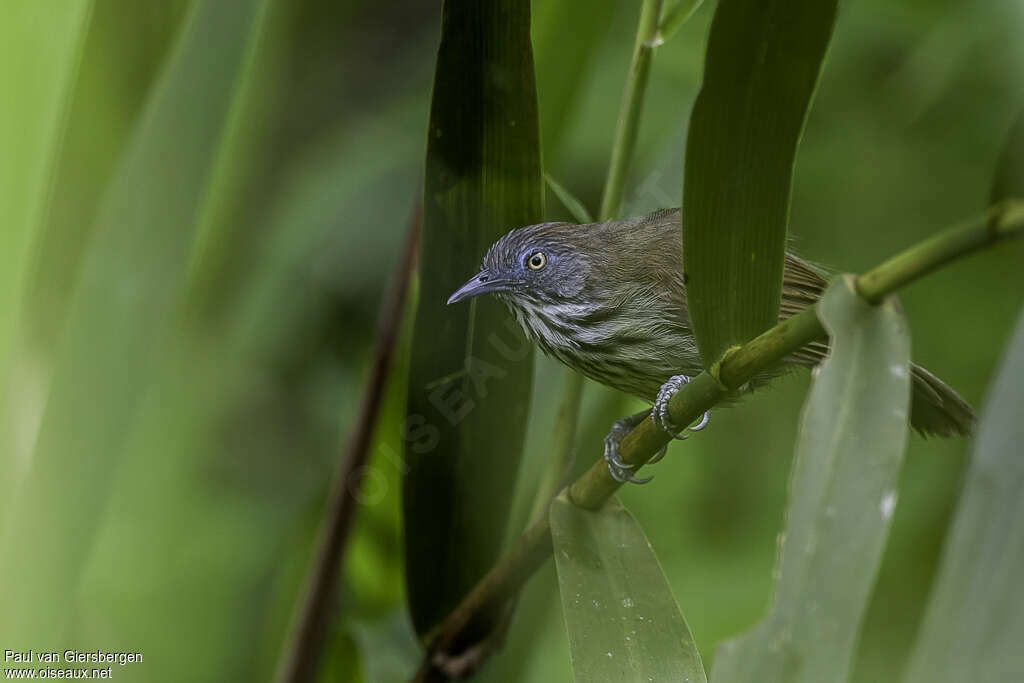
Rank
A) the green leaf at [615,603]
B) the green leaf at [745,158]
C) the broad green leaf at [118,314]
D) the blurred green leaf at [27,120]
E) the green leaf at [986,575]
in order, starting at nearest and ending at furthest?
the green leaf at [986,575]
the green leaf at [745,158]
the green leaf at [615,603]
the broad green leaf at [118,314]
the blurred green leaf at [27,120]

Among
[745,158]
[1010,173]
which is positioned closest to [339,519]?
[745,158]

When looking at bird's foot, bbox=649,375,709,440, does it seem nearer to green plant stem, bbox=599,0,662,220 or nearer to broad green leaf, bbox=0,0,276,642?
green plant stem, bbox=599,0,662,220

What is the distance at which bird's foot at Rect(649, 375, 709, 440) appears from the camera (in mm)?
614

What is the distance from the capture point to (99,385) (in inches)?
33.4

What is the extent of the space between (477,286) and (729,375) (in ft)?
0.71

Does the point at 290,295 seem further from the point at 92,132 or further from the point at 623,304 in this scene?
the point at 623,304

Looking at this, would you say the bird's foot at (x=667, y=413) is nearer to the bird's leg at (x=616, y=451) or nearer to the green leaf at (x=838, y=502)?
the bird's leg at (x=616, y=451)

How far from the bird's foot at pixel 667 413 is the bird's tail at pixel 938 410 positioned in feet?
0.47

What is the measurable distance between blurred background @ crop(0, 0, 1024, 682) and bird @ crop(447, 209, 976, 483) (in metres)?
0.03

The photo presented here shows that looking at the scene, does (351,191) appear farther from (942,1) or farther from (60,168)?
(942,1)

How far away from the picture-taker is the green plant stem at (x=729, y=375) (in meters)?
0.45

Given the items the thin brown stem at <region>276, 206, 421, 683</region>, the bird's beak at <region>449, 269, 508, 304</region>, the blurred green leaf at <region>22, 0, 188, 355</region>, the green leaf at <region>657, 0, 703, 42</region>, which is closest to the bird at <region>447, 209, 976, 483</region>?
the bird's beak at <region>449, 269, 508, 304</region>

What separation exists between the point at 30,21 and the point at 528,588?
2.40 feet

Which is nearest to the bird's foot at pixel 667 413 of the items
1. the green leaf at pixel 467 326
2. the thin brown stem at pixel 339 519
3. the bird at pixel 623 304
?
the bird at pixel 623 304
